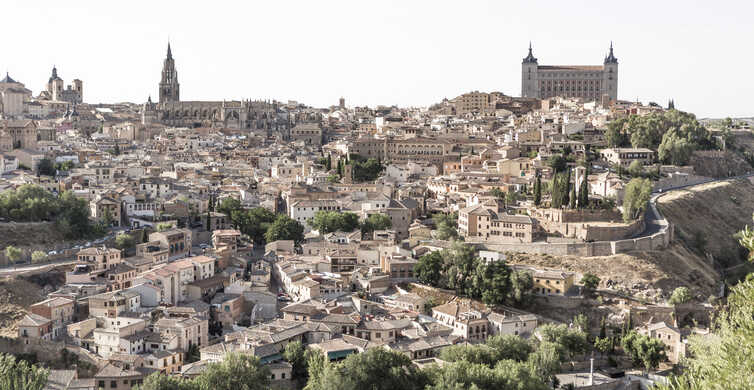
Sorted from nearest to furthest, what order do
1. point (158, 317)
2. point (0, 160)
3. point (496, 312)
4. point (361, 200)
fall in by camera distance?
point (158, 317)
point (496, 312)
point (361, 200)
point (0, 160)

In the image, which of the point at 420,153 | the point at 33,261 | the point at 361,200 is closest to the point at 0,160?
the point at 33,261

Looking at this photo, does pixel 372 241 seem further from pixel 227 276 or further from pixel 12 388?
pixel 12 388

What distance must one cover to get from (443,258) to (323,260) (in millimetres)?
4255

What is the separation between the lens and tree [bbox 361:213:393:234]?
33750 millimetres

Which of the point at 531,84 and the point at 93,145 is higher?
the point at 531,84

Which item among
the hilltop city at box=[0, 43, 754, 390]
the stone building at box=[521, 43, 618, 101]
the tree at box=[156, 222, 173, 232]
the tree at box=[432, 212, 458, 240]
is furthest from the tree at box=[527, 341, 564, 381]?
the stone building at box=[521, 43, 618, 101]

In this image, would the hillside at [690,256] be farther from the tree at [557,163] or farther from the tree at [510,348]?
the tree at [510,348]

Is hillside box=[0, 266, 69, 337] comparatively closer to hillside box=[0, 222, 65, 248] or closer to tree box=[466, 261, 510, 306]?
hillside box=[0, 222, 65, 248]

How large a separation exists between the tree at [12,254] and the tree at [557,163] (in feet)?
80.3

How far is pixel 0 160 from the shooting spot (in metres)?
40.1

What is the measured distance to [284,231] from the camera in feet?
109

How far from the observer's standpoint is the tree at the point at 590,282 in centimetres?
2897

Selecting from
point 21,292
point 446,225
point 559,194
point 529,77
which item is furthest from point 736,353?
point 529,77

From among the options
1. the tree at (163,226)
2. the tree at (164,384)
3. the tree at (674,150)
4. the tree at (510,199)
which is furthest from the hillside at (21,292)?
the tree at (674,150)
